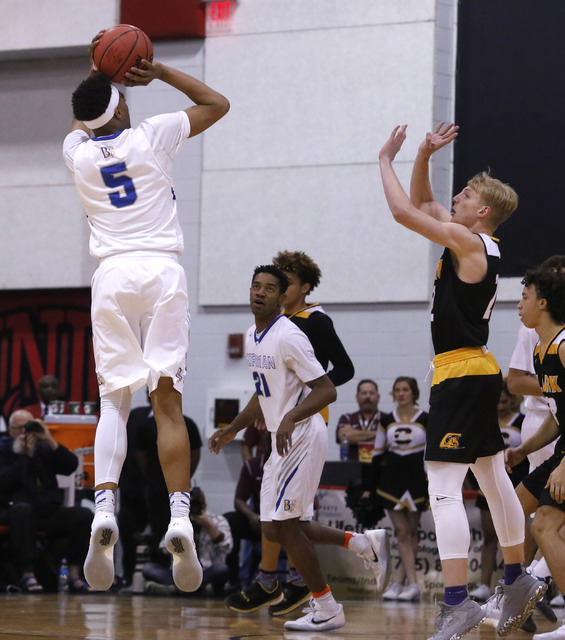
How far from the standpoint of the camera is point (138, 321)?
447cm

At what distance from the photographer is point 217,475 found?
10.1 m

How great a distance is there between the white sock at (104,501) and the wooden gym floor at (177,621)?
74 cm

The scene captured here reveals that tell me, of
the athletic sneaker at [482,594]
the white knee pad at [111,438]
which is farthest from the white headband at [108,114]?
the athletic sneaker at [482,594]

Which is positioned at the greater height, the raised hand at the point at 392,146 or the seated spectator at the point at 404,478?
the raised hand at the point at 392,146

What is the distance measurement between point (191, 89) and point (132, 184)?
525 mm

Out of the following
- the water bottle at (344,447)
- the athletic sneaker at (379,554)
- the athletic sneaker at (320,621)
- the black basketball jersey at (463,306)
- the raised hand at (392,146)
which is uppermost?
the raised hand at (392,146)

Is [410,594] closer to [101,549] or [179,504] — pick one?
[179,504]

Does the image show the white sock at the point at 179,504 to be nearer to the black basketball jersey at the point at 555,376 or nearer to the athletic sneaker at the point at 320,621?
the athletic sneaker at the point at 320,621

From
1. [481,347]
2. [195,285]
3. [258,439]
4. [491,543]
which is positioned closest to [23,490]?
[258,439]

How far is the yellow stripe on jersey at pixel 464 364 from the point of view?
4527 millimetres

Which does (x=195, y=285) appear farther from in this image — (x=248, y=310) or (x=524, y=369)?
(x=524, y=369)

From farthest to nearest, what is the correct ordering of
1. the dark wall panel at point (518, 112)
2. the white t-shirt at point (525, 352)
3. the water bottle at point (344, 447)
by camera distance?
the dark wall panel at point (518, 112)
the water bottle at point (344, 447)
the white t-shirt at point (525, 352)

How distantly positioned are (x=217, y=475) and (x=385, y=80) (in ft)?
13.7

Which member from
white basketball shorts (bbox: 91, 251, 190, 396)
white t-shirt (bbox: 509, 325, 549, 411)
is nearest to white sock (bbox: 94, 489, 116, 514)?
white basketball shorts (bbox: 91, 251, 190, 396)
